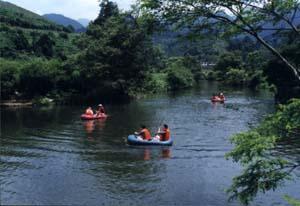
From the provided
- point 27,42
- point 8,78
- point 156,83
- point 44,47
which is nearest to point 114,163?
point 8,78

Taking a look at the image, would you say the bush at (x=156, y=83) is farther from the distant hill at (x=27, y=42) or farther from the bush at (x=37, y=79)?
the distant hill at (x=27, y=42)

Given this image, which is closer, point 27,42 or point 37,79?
point 37,79

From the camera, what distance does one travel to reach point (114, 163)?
26.8 m

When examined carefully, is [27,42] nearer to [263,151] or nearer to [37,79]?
[37,79]

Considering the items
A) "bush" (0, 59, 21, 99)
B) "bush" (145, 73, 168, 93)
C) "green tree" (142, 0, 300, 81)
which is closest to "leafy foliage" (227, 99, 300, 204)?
"green tree" (142, 0, 300, 81)

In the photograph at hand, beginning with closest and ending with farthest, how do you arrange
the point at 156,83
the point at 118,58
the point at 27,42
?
the point at 118,58 < the point at 156,83 < the point at 27,42

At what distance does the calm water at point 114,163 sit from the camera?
2039 cm

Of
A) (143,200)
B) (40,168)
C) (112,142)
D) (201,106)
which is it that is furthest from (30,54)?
(143,200)

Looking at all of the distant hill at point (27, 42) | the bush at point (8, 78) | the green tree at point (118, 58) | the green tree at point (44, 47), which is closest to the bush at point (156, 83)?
the green tree at point (118, 58)

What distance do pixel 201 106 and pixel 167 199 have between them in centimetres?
3972

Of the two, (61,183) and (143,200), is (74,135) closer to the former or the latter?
(61,183)

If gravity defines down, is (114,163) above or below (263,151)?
below

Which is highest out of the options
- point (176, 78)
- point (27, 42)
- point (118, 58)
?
point (27, 42)

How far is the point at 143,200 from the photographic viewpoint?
19938mm
